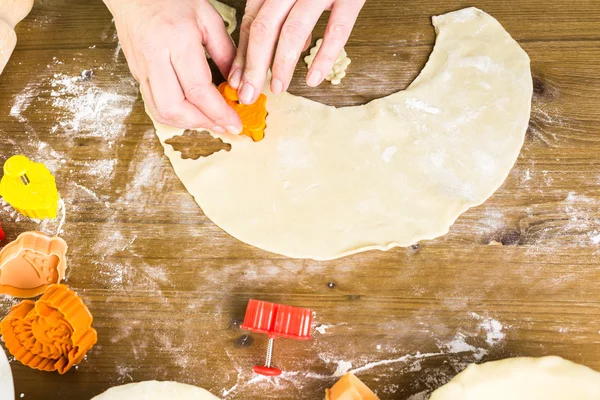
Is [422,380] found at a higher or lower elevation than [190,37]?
lower

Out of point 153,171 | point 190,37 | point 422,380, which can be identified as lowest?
point 422,380

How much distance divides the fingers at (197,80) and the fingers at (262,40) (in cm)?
6

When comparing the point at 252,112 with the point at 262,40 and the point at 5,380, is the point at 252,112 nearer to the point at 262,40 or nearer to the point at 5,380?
the point at 262,40

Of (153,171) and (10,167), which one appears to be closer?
(10,167)

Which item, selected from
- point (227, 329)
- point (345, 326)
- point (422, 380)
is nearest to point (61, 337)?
point (227, 329)

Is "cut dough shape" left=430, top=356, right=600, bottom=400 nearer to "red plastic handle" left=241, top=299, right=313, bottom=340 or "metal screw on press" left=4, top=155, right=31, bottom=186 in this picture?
"red plastic handle" left=241, top=299, right=313, bottom=340

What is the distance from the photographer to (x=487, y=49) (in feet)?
4.08

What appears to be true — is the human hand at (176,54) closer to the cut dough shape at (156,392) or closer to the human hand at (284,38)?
the human hand at (284,38)

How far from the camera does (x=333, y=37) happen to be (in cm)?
102

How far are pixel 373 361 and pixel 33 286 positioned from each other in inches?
26.9

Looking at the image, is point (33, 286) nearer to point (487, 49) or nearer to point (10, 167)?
point (10, 167)

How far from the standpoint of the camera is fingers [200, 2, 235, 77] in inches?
41.5

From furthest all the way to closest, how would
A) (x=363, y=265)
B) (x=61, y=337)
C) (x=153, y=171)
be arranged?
(x=153, y=171) < (x=363, y=265) < (x=61, y=337)

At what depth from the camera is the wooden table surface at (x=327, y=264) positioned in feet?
3.20
